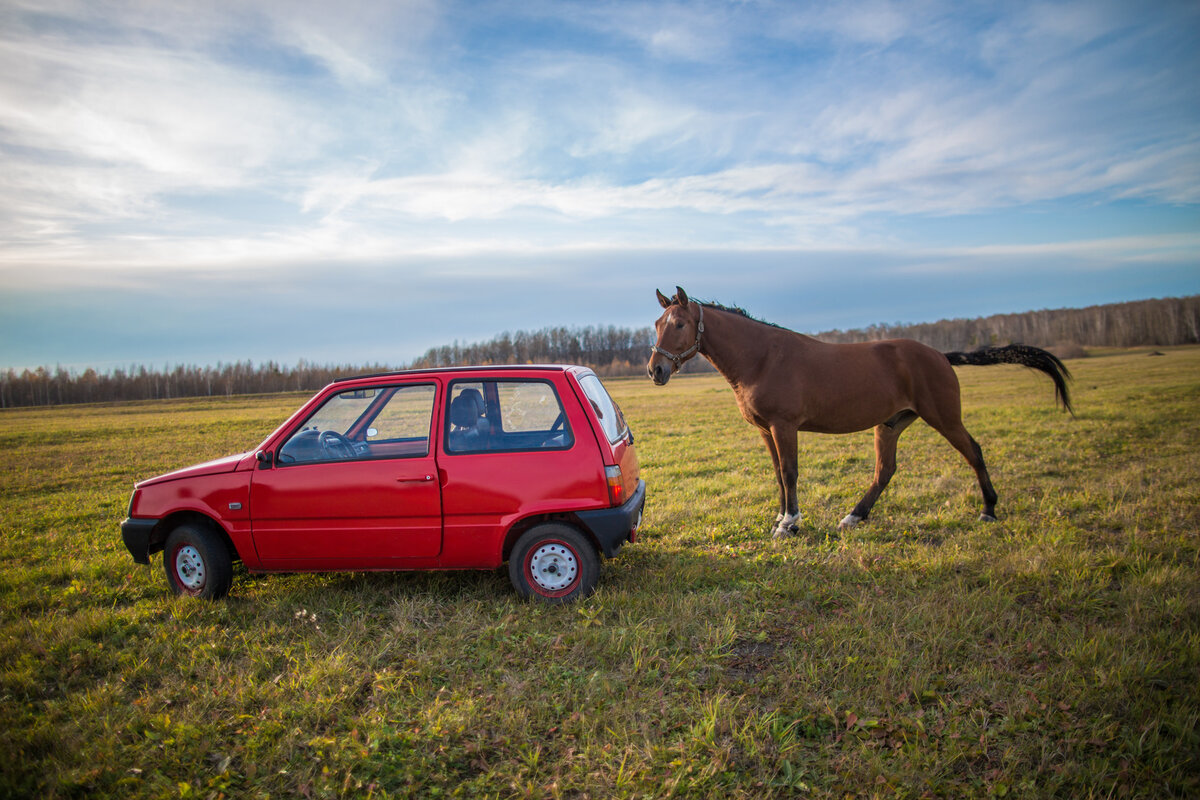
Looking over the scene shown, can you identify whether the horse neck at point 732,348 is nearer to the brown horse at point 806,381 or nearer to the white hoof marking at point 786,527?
the brown horse at point 806,381

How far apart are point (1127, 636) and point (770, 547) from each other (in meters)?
2.79

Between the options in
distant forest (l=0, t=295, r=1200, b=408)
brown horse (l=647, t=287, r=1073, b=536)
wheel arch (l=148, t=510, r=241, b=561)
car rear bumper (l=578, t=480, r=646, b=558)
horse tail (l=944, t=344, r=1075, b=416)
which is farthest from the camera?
distant forest (l=0, t=295, r=1200, b=408)

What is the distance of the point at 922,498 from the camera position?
7977mm

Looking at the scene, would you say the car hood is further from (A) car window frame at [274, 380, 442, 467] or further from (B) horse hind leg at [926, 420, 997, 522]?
(B) horse hind leg at [926, 420, 997, 522]

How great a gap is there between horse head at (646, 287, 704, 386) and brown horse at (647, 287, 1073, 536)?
0.04 ft

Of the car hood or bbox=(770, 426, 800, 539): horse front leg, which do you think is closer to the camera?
the car hood

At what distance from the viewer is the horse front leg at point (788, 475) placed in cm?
665

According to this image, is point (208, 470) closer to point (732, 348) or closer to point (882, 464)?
point (732, 348)

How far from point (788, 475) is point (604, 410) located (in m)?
2.59

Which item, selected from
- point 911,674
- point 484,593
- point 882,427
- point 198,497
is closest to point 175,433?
point 198,497

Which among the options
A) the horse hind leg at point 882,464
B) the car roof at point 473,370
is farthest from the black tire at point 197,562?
the horse hind leg at point 882,464

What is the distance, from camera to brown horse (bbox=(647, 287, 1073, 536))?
6.71 metres

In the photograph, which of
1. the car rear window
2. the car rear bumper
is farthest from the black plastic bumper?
the car rear window

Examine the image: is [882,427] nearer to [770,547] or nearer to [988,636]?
[770,547]
